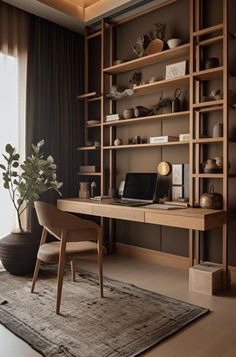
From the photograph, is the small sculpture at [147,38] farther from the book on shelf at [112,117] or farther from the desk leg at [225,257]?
the desk leg at [225,257]

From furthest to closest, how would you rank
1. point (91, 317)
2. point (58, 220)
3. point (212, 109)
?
point (212, 109), point (58, 220), point (91, 317)

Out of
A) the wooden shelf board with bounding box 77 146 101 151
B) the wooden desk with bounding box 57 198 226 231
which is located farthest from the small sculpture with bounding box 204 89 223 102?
the wooden shelf board with bounding box 77 146 101 151

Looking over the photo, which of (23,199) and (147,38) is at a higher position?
(147,38)

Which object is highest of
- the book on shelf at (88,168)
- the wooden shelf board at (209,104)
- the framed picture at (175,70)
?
the framed picture at (175,70)

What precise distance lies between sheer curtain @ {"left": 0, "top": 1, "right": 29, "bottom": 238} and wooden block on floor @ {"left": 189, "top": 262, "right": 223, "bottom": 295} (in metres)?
2.04

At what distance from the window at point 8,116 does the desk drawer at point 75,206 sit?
0.56 metres

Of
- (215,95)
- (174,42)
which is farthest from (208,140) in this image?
(174,42)

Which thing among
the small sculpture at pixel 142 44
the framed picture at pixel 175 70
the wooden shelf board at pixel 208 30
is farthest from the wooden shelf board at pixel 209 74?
the small sculpture at pixel 142 44

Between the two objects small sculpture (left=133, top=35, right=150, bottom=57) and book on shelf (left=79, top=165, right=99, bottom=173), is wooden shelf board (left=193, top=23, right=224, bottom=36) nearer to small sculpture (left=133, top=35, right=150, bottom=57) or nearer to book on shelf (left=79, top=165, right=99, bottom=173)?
small sculpture (left=133, top=35, right=150, bottom=57)

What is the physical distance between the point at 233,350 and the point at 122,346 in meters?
0.63

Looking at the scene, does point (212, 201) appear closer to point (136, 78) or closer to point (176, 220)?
point (176, 220)

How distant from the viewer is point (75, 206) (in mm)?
3697

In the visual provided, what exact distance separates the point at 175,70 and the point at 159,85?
0.22 metres

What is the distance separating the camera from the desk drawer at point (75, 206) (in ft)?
11.6
